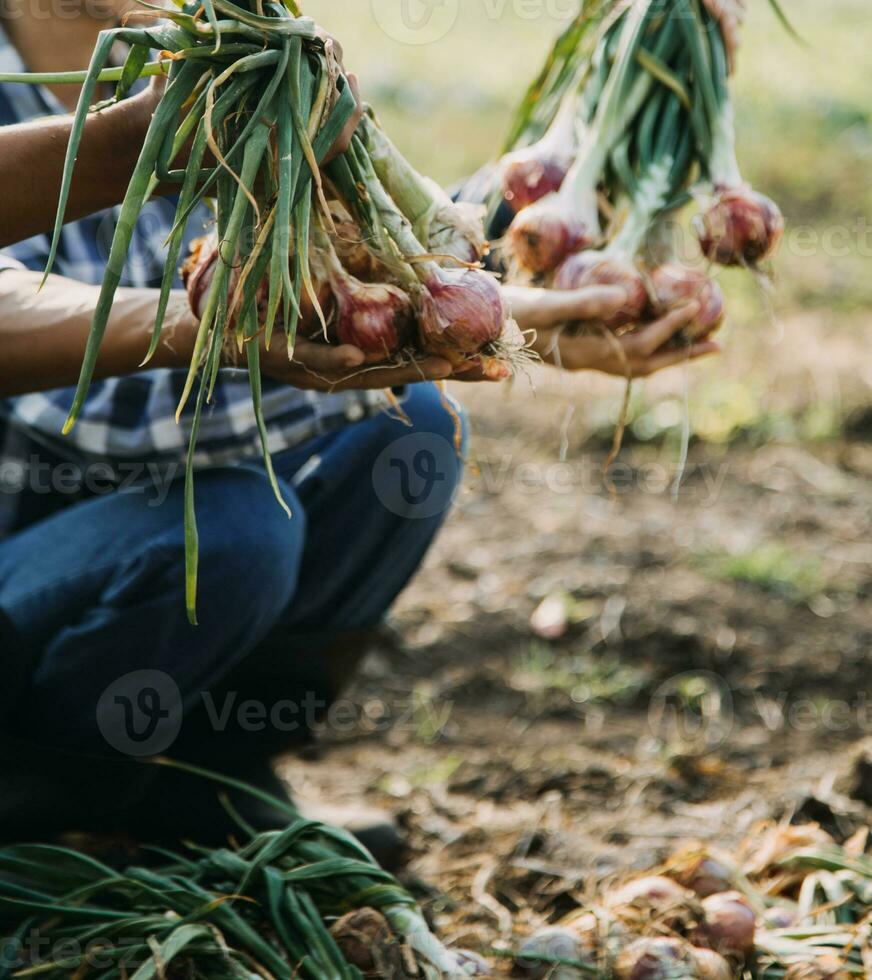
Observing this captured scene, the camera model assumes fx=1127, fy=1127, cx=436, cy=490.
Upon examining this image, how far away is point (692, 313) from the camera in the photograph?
48.3 inches

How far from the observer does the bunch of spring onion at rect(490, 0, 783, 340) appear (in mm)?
1255

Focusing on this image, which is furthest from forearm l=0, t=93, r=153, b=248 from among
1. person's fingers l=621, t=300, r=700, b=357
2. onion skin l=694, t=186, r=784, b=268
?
onion skin l=694, t=186, r=784, b=268

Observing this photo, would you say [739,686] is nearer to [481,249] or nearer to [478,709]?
[478,709]

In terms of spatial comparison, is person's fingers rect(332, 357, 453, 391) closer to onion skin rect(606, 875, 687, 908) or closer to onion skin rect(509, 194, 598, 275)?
onion skin rect(509, 194, 598, 275)

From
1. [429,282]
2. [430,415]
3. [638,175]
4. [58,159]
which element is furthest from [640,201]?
[58,159]

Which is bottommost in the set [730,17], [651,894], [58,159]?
[651,894]

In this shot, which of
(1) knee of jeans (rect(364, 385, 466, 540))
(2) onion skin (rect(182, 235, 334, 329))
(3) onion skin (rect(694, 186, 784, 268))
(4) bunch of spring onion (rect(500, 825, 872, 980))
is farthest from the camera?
(1) knee of jeans (rect(364, 385, 466, 540))

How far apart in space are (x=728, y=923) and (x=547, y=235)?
74cm

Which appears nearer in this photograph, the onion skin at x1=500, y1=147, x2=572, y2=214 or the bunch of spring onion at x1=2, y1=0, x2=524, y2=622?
the bunch of spring onion at x1=2, y1=0, x2=524, y2=622

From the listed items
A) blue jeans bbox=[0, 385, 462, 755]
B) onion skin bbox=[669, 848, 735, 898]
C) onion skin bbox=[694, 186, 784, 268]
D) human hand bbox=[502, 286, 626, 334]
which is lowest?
onion skin bbox=[669, 848, 735, 898]

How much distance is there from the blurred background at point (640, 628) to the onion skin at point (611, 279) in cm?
12

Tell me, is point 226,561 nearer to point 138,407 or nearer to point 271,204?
point 138,407

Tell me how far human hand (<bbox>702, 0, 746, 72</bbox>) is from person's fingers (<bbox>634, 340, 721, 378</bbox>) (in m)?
0.39

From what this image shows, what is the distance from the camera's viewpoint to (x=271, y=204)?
87 cm
